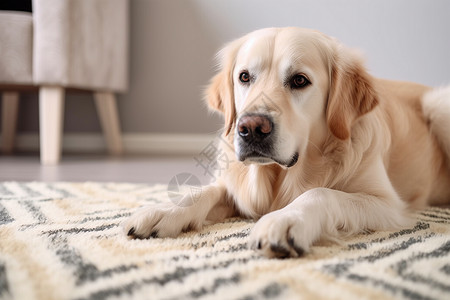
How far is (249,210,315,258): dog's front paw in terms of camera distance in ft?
2.72

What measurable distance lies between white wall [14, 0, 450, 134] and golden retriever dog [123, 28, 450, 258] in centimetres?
199

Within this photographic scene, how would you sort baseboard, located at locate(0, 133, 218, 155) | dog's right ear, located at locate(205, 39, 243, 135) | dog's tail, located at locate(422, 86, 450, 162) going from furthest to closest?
baseboard, located at locate(0, 133, 218, 155)
dog's tail, located at locate(422, 86, 450, 162)
dog's right ear, located at locate(205, 39, 243, 135)

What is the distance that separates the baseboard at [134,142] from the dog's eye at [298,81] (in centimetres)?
278

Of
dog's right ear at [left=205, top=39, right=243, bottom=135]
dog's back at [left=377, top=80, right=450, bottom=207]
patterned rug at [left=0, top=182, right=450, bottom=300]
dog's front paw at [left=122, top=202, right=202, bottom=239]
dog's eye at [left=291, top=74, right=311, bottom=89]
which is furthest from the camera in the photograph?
dog's back at [left=377, top=80, right=450, bottom=207]

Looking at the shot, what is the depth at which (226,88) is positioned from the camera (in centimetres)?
142


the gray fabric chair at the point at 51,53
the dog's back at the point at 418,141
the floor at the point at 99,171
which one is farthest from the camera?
the gray fabric chair at the point at 51,53

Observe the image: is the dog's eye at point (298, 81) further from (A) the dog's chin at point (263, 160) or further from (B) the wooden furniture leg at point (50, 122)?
(B) the wooden furniture leg at point (50, 122)

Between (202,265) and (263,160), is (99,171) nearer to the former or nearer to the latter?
(263,160)

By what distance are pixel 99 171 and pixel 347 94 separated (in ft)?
5.60

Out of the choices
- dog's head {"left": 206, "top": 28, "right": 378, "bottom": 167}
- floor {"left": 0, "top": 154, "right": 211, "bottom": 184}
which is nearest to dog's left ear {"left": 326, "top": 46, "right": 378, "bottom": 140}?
dog's head {"left": 206, "top": 28, "right": 378, "bottom": 167}

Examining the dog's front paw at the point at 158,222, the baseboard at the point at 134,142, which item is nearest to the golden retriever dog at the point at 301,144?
the dog's front paw at the point at 158,222

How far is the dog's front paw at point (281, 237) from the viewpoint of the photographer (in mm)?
828

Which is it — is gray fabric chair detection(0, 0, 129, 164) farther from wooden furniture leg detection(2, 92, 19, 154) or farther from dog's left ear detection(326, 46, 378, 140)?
dog's left ear detection(326, 46, 378, 140)

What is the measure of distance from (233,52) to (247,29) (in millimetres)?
2430
